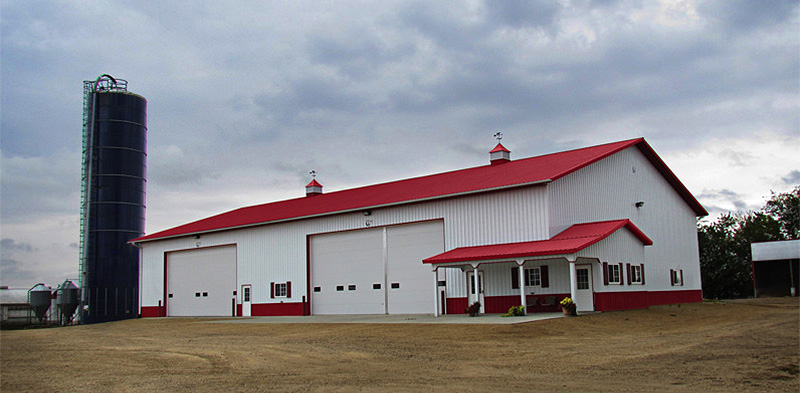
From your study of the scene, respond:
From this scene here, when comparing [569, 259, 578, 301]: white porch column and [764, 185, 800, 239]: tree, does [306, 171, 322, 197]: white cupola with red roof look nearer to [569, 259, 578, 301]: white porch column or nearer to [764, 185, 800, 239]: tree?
[569, 259, 578, 301]: white porch column

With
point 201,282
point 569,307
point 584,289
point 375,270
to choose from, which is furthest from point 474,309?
point 201,282

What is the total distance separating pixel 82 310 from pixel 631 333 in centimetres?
3661

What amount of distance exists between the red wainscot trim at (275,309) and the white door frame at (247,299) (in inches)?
9.4

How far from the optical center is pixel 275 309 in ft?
116

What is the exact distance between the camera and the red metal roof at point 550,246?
23.4 meters

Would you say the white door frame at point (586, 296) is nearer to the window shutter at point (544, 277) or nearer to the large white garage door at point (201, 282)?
the window shutter at point (544, 277)

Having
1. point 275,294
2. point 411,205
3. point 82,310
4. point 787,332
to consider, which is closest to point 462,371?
point 787,332

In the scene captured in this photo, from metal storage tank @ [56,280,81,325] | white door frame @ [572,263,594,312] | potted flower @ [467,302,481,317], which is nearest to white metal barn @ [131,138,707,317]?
white door frame @ [572,263,594,312]

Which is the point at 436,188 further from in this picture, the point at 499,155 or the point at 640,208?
the point at 640,208

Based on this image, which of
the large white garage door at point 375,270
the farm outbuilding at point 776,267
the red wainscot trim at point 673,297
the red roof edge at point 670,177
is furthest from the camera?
the farm outbuilding at point 776,267

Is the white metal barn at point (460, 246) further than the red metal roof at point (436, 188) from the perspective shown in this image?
No

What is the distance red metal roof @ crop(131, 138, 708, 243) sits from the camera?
27922mm

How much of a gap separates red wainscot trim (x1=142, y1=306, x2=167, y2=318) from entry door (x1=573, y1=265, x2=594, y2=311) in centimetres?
2723

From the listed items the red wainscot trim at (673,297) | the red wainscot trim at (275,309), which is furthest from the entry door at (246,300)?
the red wainscot trim at (673,297)
